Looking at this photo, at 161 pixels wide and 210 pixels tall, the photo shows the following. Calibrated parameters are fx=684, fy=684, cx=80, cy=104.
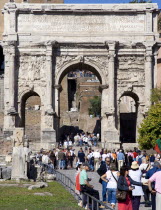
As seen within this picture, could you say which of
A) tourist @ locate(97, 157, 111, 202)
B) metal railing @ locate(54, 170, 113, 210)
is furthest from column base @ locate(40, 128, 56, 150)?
tourist @ locate(97, 157, 111, 202)

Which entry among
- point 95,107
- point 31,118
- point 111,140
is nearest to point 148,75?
point 111,140

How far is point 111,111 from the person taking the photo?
4647 centimetres

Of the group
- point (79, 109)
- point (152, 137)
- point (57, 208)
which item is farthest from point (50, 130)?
point (79, 109)

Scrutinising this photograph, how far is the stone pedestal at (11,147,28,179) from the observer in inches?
949

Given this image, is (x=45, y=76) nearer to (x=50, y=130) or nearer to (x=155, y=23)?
(x=50, y=130)

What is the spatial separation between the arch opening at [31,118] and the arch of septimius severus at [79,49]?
3.89ft

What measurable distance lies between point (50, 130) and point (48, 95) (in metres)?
2.43

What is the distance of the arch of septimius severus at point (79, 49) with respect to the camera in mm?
47156

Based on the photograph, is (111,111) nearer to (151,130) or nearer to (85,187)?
(151,130)

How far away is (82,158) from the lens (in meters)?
34.2

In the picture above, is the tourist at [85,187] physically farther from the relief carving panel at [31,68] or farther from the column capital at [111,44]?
the relief carving panel at [31,68]

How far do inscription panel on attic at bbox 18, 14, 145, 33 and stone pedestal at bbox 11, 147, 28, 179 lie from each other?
79.8ft

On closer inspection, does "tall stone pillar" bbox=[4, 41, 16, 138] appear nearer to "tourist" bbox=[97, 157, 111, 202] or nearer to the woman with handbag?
"tourist" bbox=[97, 157, 111, 202]

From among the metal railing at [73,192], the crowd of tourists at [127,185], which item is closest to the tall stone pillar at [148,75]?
the metal railing at [73,192]
